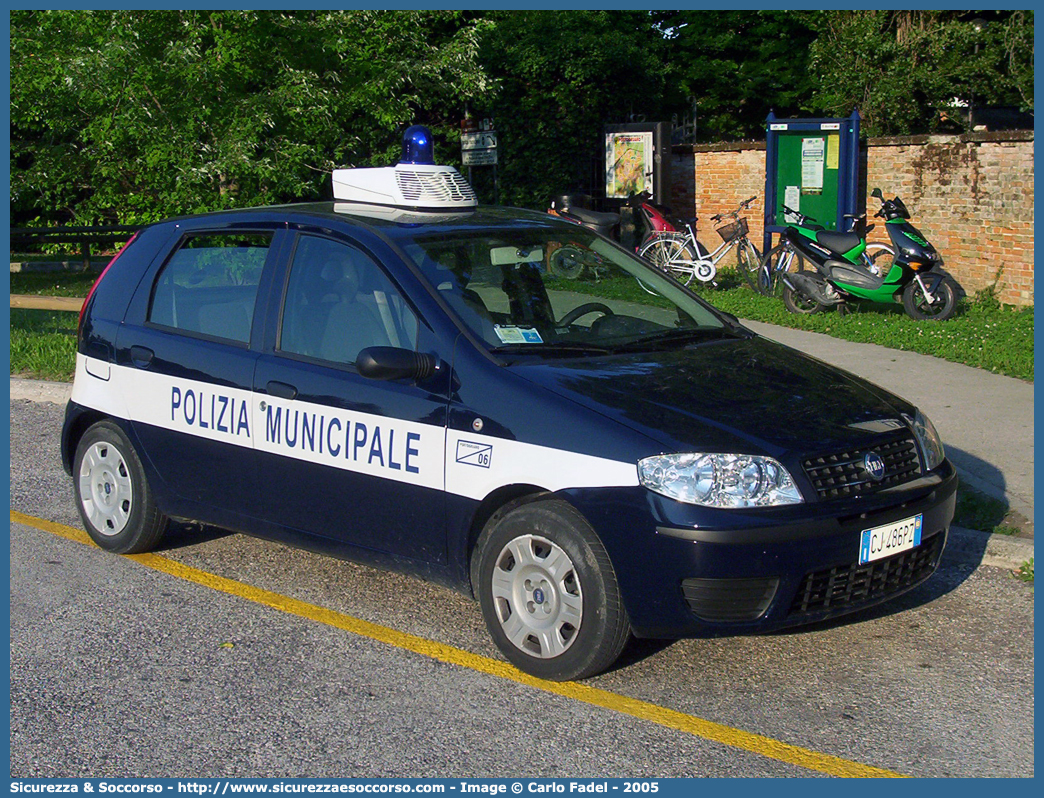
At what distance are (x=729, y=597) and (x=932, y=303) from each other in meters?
8.95

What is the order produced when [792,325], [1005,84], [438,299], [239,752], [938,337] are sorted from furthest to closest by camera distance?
[1005,84], [792,325], [938,337], [438,299], [239,752]

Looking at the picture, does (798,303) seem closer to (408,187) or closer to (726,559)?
(408,187)

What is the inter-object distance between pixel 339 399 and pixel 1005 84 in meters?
17.5

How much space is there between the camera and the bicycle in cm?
1504

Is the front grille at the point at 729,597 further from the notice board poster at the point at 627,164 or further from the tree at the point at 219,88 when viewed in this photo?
the notice board poster at the point at 627,164

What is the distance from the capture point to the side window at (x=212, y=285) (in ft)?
17.4

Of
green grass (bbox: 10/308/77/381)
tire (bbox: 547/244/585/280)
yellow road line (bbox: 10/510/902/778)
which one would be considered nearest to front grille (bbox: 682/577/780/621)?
yellow road line (bbox: 10/510/902/778)

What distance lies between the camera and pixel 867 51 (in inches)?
763

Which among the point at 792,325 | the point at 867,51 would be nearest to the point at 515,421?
the point at 792,325

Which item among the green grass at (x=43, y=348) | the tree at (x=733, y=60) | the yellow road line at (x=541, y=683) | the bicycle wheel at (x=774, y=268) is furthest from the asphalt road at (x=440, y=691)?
the tree at (x=733, y=60)

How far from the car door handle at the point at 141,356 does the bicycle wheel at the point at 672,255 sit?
1017cm

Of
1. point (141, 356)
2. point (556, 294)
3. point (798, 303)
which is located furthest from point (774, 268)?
point (141, 356)

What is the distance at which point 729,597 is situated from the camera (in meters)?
4.01

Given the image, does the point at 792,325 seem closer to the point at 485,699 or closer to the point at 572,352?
the point at 572,352
